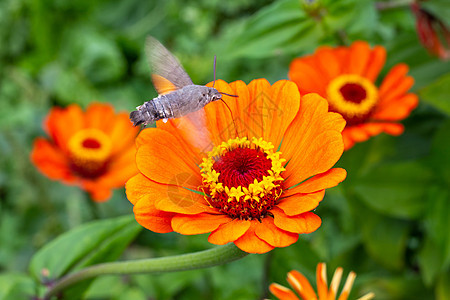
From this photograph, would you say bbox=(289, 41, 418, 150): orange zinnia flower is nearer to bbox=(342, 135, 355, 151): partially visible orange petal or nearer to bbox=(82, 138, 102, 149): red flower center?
bbox=(342, 135, 355, 151): partially visible orange petal

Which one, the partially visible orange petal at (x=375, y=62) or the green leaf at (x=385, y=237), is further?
the green leaf at (x=385, y=237)

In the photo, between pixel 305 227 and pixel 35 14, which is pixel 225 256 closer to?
pixel 305 227

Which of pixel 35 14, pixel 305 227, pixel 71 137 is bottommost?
pixel 305 227

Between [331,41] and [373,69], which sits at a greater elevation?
[331,41]

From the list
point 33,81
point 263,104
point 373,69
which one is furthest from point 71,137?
point 263,104

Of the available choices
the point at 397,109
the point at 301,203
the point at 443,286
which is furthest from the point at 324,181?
the point at 443,286

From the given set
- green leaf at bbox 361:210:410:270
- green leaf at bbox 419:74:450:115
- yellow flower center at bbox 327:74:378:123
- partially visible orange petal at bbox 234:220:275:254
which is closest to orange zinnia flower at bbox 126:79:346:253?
partially visible orange petal at bbox 234:220:275:254

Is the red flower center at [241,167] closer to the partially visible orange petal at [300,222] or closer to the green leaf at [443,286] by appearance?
the partially visible orange petal at [300,222]

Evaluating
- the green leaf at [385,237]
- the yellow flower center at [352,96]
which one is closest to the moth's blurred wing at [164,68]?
the yellow flower center at [352,96]
